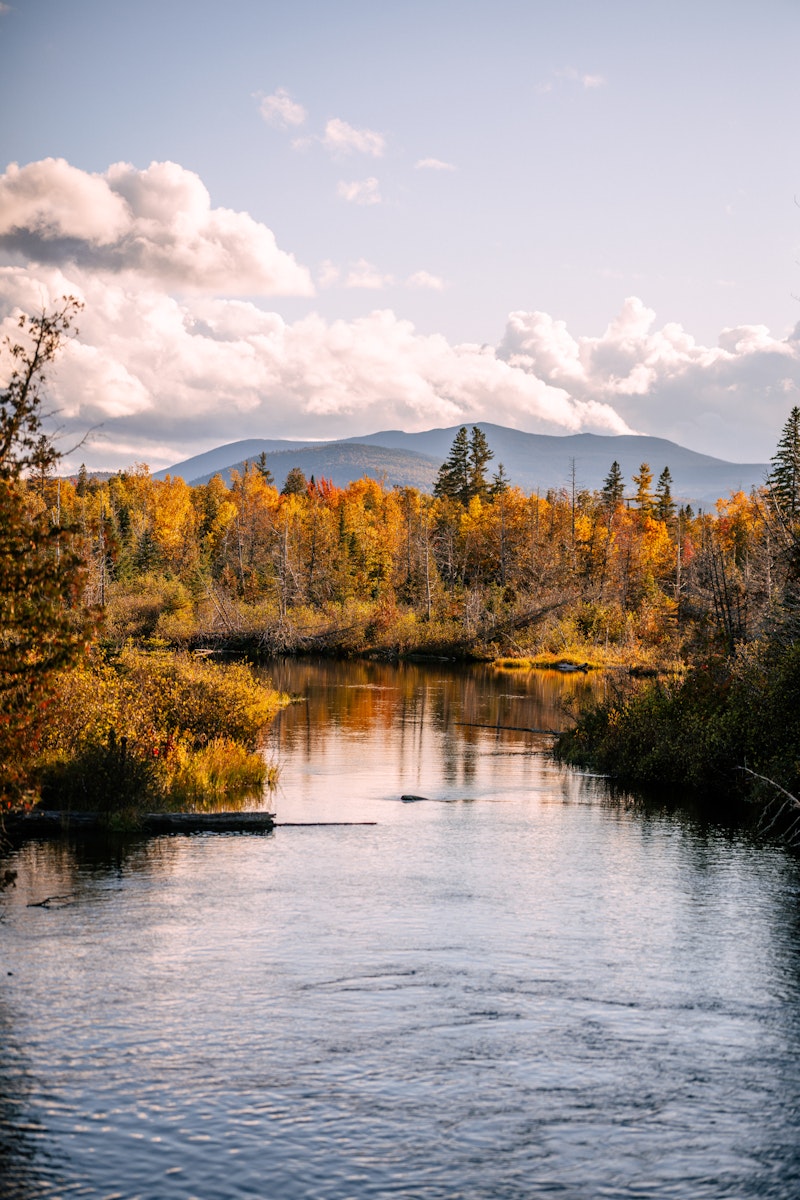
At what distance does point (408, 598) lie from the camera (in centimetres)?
12056

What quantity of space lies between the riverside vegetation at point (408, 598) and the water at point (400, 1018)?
356cm

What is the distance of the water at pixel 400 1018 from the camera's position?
488 inches

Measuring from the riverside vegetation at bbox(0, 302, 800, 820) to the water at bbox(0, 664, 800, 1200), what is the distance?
3.56m

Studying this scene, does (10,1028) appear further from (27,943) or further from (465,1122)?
(465,1122)

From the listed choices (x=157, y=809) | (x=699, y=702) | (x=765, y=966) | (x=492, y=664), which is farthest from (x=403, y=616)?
(x=765, y=966)

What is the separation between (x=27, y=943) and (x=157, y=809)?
1030 cm

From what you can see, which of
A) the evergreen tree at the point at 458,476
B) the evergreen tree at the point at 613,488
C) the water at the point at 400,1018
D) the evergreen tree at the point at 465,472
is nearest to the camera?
the water at the point at 400,1018

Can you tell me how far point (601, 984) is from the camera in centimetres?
1766

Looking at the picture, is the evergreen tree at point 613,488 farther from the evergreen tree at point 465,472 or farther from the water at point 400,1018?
the water at point 400,1018

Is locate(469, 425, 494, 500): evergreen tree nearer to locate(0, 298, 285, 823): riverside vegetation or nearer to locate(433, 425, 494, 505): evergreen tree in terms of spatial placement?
locate(433, 425, 494, 505): evergreen tree

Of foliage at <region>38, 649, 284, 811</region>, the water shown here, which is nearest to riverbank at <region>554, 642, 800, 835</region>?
the water

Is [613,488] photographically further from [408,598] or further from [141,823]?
[141,823]

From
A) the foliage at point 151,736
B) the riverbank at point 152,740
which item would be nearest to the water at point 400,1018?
the riverbank at point 152,740

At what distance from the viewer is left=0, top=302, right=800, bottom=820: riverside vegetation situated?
1875 centimetres
